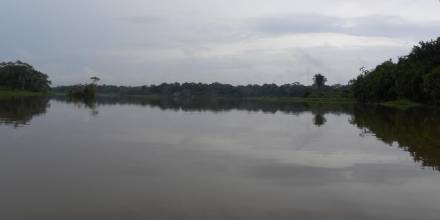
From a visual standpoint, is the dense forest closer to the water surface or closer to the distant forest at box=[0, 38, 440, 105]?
the distant forest at box=[0, 38, 440, 105]

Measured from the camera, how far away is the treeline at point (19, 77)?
96.9m

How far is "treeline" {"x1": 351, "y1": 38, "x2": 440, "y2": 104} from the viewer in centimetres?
5434

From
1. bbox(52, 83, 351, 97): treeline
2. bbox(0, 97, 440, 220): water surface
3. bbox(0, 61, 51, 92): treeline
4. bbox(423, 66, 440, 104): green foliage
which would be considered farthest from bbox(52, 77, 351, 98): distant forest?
bbox(0, 97, 440, 220): water surface

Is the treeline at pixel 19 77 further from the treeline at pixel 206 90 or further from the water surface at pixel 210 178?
the water surface at pixel 210 178

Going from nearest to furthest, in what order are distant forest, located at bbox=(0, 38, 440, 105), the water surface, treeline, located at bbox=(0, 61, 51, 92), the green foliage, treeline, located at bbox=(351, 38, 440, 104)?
the water surface → the green foliage → treeline, located at bbox=(351, 38, 440, 104) → distant forest, located at bbox=(0, 38, 440, 105) → treeline, located at bbox=(0, 61, 51, 92)

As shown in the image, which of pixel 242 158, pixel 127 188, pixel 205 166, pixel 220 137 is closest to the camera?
pixel 127 188

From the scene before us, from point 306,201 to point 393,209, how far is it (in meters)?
1.24

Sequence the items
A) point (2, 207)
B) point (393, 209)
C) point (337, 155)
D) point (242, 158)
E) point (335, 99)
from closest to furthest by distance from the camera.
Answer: point (2, 207)
point (393, 209)
point (242, 158)
point (337, 155)
point (335, 99)

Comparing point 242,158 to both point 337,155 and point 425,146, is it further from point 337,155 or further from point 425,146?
point 425,146

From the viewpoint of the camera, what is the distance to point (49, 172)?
8914mm

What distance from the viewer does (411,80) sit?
61.0m

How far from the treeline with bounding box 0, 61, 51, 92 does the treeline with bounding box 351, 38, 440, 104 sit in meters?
64.5

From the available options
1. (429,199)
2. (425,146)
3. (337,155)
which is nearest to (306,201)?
(429,199)

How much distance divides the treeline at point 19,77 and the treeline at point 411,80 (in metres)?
64.5
